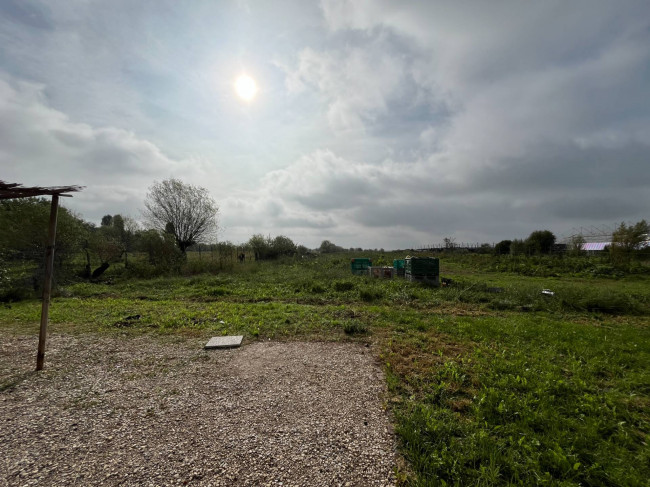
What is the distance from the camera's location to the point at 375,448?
8.96ft

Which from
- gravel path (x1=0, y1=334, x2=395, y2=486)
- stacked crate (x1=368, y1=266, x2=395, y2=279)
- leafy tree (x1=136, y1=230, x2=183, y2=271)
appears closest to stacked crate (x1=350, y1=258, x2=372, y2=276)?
stacked crate (x1=368, y1=266, x2=395, y2=279)

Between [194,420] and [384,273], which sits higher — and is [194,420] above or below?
below

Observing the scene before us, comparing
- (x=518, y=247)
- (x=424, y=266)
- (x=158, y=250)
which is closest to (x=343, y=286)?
(x=424, y=266)

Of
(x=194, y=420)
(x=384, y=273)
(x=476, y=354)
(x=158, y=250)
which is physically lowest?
(x=194, y=420)

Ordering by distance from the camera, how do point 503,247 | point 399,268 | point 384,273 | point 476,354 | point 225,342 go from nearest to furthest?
point 476,354, point 225,342, point 384,273, point 399,268, point 503,247

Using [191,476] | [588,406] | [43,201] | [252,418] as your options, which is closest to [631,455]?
[588,406]

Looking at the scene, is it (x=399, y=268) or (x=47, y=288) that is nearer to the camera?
(x=47, y=288)

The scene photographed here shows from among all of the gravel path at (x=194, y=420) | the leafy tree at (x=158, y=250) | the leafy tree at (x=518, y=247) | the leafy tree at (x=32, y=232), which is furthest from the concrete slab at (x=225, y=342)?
the leafy tree at (x=518, y=247)

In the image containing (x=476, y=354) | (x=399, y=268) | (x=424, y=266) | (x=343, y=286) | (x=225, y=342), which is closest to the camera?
(x=476, y=354)

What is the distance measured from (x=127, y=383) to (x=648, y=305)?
16100mm

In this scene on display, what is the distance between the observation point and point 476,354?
16.7 ft

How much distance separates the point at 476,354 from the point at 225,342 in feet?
16.6

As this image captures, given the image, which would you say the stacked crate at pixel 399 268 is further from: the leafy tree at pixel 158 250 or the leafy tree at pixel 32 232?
the leafy tree at pixel 32 232

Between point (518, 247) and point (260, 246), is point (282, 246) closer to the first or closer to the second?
point (260, 246)
